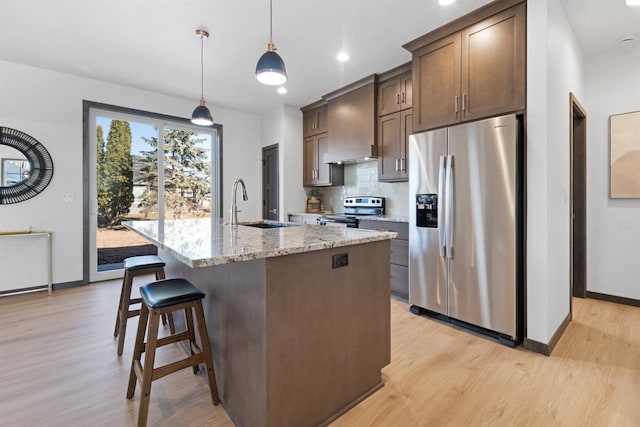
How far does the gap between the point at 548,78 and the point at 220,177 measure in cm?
468

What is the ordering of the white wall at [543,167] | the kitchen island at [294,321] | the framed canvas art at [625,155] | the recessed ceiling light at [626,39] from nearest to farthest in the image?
the kitchen island at [294,321], the white wall at [543,167], the recessed ceiling light at [626,39], the framed canvas art at [625,155]

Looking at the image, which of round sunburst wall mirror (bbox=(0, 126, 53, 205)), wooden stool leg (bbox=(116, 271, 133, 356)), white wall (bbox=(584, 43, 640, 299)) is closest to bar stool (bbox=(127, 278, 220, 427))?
wooden stool leg (bbox=(116, 271, 133, 356))

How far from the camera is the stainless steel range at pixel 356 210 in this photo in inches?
161

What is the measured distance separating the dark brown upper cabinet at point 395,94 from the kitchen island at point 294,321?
2490 mm

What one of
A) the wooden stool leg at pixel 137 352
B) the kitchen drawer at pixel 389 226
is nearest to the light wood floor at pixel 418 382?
the wooden stool leg at pixel 137 352

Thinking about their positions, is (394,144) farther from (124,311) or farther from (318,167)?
(124,311)

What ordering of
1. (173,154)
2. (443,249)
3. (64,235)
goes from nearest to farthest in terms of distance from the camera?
(443,249), (64,235), (173,154)

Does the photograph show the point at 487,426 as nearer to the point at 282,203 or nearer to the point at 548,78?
the point at 548,78

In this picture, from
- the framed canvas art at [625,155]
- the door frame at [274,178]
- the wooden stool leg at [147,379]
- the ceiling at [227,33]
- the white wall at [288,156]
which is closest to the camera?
the wooden stool leg at [147,379]

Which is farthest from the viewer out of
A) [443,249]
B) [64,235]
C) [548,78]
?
[64,235]

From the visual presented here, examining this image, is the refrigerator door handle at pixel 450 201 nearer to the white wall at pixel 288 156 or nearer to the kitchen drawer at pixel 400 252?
the kitchen drawer at pixel 400 252

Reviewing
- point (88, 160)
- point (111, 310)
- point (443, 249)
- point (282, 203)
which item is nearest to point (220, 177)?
point (282, 203)

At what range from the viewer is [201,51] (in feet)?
10.8

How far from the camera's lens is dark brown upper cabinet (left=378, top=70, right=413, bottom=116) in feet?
12.0
